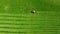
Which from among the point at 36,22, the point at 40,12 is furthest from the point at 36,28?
the point at 40,12

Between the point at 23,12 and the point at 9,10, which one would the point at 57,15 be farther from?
the point at 9,10

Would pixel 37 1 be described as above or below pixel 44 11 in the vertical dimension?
above

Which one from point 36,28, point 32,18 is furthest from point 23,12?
point 36,28

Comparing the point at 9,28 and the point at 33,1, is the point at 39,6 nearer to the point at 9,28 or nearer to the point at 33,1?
the point at 33,1

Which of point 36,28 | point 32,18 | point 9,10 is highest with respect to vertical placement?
point 9,10

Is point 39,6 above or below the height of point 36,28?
above

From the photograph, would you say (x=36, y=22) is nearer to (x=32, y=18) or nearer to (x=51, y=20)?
(x=32, y=18)
